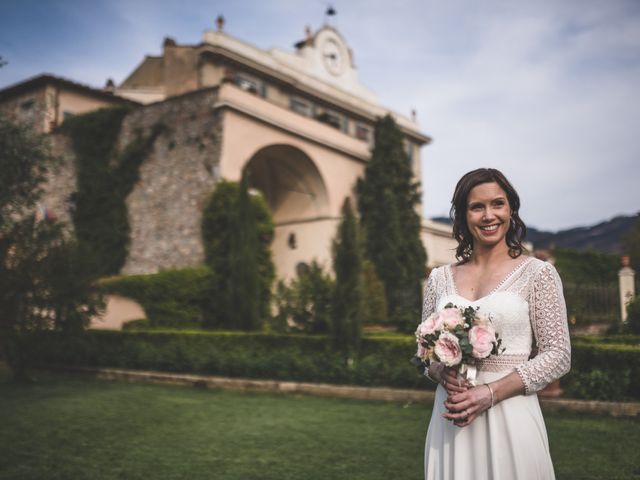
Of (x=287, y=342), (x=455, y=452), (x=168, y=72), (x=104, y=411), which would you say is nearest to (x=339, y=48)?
(x=168, y=72)

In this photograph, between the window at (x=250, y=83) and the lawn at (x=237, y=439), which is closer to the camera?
the lawn at (x=237, y=439)

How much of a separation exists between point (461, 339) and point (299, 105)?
2827 centimetres

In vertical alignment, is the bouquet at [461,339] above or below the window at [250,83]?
below

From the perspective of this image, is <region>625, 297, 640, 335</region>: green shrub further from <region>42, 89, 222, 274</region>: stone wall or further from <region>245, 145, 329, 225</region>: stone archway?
<region>245, 145, 329, 225</region>: stone archway

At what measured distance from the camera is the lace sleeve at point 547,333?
237cm

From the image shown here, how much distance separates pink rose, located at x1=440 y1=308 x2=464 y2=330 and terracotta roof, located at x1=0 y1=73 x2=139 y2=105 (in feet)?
93.2

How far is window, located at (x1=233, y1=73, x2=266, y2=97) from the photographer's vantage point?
26.5 metres

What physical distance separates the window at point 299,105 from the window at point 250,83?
6.29ft

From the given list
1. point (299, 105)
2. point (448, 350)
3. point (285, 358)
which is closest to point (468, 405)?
point (448, 350)

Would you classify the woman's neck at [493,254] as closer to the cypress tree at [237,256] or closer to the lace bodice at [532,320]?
the lace bodice at [532,320]

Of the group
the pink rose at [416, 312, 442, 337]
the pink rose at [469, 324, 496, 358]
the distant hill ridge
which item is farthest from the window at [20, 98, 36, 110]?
the pink rose at [469, 324, 496, 358]

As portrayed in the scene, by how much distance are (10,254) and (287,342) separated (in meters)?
6.01

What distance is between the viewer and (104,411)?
Answer: 339 inches

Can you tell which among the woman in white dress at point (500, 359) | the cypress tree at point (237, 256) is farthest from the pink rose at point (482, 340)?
the cypress tree at point (237, 256)
